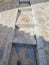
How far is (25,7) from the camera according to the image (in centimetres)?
612

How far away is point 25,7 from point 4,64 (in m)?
3.56

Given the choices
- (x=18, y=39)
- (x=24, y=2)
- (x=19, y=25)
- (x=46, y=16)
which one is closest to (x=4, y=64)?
(x=18, y=39)

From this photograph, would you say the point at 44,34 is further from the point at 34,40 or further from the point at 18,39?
the point at 18,39

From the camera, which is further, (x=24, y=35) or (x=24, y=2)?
(x=24, y=2)

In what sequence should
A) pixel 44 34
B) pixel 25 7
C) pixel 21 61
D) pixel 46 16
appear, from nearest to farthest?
pixel 21 61 < pixel 44 34 < pixel 46 16 < pixel 25 7

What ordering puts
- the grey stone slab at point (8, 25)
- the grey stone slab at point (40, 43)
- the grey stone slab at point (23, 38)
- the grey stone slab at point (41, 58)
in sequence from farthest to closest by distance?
1. the grey stone slab at point (23, 38)
2. the grey stone slab at point (40, 43)
3. the grey stone slab at point (8, 25)
4. the grey stone slab at point (41, 58)

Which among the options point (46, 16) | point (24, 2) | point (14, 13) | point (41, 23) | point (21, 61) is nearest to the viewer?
Result: point (21, 61)

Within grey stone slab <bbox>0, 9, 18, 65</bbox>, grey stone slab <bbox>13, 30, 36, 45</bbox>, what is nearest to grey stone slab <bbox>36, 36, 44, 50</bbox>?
grey stone slab <bbox>13, 30, 36, 45</bbox>

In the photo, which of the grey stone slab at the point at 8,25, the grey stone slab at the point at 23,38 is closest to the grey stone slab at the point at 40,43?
the grey stone slab at the point at 23,38

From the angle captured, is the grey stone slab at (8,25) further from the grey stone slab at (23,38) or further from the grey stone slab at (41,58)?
the grey stone slab at (41,58)

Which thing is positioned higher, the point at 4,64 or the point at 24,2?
the point at 4,64

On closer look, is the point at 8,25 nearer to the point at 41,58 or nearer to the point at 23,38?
the point at 23,38

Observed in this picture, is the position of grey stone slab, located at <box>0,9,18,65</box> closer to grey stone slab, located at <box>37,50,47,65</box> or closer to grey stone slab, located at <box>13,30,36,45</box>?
grey stone slab, located at <box>13,30,36,45</box>

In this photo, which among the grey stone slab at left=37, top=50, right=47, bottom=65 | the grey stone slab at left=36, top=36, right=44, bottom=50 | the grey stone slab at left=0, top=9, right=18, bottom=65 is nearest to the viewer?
the grey stone slab at left=37, top=50, right=47, bottom=65
